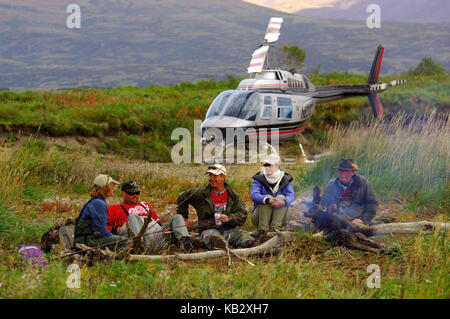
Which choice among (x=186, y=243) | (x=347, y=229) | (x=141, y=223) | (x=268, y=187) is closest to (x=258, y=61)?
(x=268, y=187)

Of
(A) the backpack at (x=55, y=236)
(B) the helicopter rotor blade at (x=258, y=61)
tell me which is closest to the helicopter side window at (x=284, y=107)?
(B) the helicopter rotor blade at (x=258, y=61)

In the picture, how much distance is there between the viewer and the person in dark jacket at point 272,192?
7098mm

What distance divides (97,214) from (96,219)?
2.7 inches

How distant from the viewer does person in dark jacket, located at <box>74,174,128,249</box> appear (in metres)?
5.92

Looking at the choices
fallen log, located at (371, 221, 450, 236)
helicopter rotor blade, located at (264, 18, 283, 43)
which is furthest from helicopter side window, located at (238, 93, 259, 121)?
fallen log, located at (371, 221, 450, 236)

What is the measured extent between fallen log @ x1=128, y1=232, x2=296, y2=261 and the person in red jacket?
1.12ft

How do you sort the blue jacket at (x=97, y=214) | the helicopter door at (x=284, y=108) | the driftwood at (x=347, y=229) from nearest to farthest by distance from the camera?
the blue jacket at (x=97, y=214), the driftwood at (x=347, y=229), the helicopter door at (x=284, y=108)

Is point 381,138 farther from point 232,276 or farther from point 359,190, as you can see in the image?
point 232,276

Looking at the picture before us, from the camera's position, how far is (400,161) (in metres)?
10.6

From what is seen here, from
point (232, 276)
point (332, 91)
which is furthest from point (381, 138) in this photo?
point (332, 91)

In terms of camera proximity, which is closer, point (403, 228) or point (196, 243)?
point (196, 243)

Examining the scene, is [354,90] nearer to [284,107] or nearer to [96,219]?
[284,107]

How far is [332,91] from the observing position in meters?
20.5

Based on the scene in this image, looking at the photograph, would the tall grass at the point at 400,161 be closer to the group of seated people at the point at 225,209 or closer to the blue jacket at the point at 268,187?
the group of seated people at the point at 225,209
